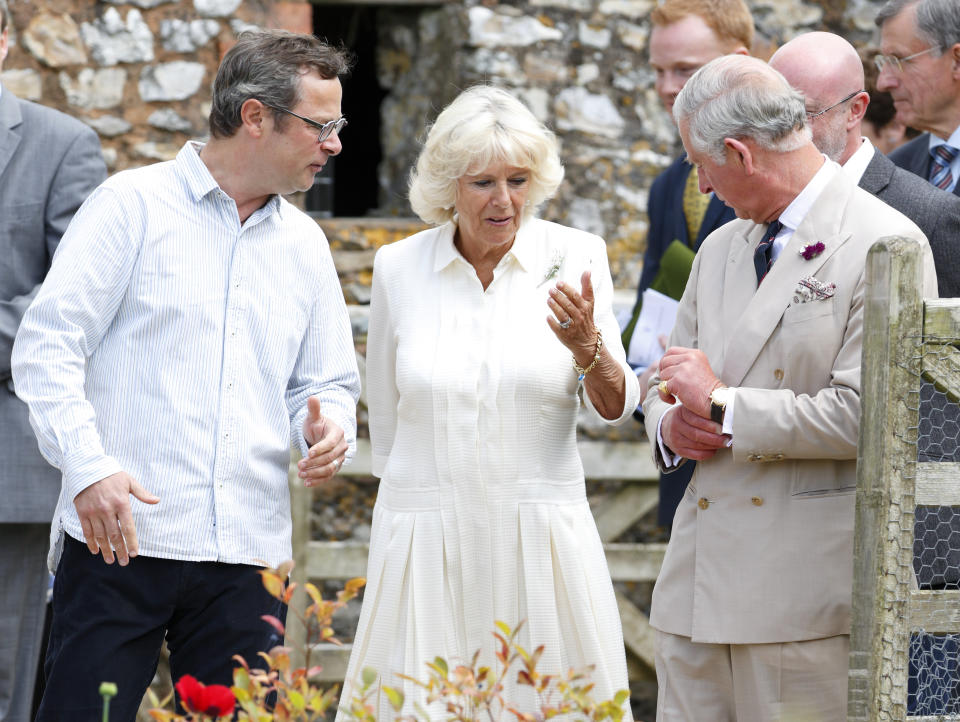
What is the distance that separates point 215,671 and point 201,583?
8.1 inches

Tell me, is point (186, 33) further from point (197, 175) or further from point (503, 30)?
point (197, 175)

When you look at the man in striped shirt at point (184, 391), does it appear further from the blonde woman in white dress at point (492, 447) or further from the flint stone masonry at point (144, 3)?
the flint stone masonry at point (144, 3)

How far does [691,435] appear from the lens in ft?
8.67

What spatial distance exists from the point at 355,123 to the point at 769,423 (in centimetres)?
397

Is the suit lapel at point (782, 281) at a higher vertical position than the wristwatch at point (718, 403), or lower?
higher

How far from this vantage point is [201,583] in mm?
2686

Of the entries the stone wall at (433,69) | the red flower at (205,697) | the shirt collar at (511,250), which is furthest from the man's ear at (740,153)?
the stone wall at (433,69)

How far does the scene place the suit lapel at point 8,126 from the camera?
334cm

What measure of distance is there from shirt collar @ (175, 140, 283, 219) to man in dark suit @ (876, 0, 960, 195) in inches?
73.7

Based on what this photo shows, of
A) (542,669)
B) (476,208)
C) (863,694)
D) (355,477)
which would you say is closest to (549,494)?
(542,669)

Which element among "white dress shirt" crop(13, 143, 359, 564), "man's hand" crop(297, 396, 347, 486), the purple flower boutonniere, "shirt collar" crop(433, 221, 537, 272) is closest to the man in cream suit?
the purple flower boutonniere

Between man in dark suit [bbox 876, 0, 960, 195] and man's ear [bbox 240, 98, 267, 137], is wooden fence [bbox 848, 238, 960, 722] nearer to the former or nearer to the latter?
man's ear [bbox 240, 98, 267, 137]

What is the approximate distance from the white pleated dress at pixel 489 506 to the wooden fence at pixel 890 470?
796 mm

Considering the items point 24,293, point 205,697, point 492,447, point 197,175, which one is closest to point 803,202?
point 492,447
